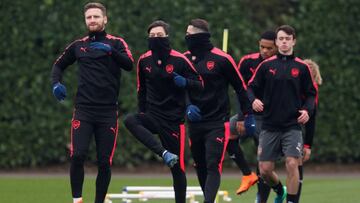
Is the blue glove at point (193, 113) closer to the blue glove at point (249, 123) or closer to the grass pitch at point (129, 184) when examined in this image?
the blue glove at point (249, 123)

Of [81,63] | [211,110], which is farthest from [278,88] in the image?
[81,63]

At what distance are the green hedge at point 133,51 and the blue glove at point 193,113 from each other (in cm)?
793

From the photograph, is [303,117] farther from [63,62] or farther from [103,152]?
[63,62]

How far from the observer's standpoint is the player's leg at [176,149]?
488 inches

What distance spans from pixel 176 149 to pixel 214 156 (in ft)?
1.44

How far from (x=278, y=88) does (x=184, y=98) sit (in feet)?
3.53

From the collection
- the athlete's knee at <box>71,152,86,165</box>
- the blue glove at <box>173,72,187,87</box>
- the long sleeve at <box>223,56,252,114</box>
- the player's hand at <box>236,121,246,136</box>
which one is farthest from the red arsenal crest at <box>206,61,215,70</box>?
the athlete's knee at <box>71,152,86,165</box>

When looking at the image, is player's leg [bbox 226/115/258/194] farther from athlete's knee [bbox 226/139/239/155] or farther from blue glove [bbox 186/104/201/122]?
blue glove [bbox 186/104/201/122]

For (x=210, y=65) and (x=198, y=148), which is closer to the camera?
(x=210, y=65)

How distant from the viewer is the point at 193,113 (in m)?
12.2

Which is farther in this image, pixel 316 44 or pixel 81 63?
pixel 316 44

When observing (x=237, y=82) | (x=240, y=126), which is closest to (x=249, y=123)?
(x=237, y=82)

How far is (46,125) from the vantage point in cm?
2027

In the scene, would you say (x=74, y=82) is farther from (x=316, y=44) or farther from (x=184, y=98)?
(x=184, y=98)
